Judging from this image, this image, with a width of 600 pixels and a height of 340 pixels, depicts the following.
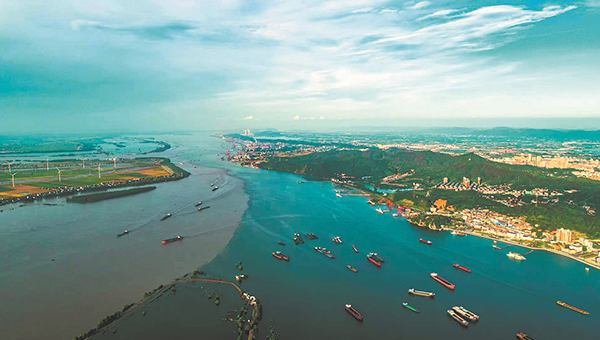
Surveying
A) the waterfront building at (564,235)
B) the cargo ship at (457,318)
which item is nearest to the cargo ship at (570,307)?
the cargo ship at (457,318)

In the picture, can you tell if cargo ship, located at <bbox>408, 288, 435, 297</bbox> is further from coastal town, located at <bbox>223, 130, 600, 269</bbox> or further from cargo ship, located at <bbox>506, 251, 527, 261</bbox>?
coastal town, located at <bbox>223, 130, 600, 269</bbox>

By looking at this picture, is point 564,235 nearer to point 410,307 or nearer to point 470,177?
point 410,307

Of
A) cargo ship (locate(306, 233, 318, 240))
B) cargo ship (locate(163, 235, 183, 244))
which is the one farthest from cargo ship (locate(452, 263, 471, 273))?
cargo ship (locate(163, 235, 183, 244))

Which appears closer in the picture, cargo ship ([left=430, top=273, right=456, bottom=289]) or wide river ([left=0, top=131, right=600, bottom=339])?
wide river ([left=0, top=131, right=600, bottom=339])

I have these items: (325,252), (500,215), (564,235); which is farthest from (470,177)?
(325,252)

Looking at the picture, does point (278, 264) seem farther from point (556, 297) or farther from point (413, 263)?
point (556, 297)

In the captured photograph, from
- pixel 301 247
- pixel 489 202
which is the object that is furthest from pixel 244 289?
pixel 489 202

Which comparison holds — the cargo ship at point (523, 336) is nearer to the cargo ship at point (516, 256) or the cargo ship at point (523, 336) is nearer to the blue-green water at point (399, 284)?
the blue-green water at point (399, 284)
